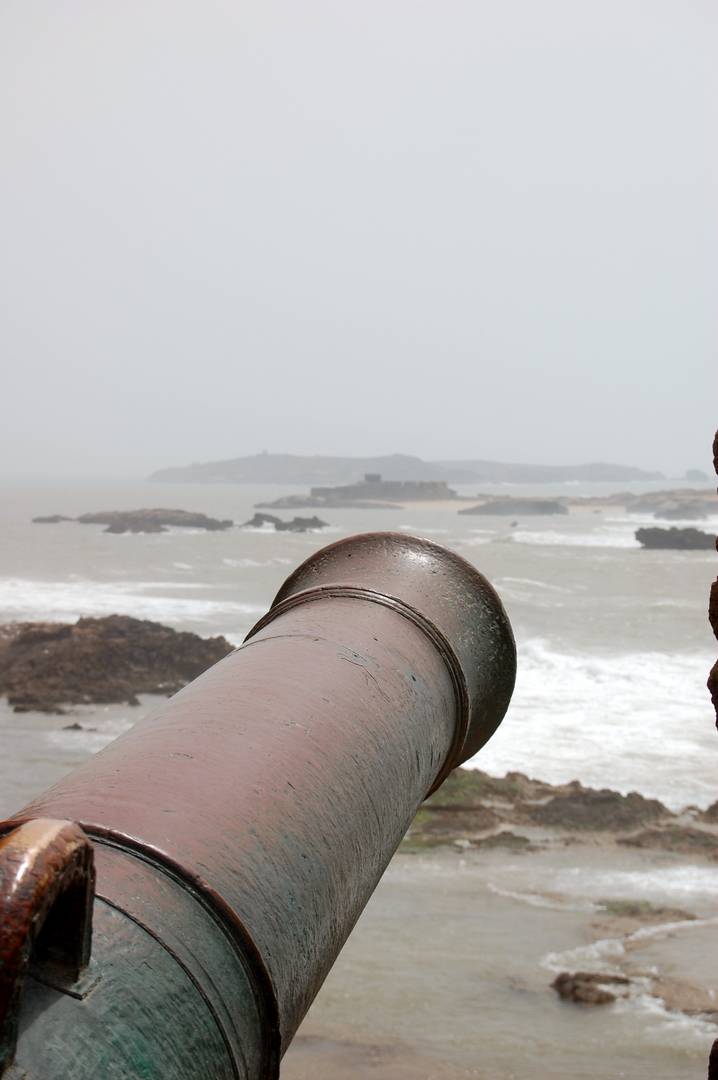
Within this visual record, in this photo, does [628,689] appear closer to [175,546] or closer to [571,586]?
[571,586]

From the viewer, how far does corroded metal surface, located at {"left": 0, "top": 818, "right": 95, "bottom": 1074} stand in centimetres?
127

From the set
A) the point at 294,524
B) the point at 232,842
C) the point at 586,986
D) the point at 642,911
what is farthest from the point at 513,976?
the point at 294,524

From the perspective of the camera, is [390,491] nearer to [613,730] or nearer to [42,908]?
[613,730]

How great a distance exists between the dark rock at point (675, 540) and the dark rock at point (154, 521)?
26454 mm

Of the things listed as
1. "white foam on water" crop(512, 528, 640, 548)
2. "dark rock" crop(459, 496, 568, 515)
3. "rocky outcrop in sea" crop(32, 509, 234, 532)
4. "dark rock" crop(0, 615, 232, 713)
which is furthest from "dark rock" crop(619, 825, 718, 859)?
"dark rock" crop(459, 496, 568, 515)

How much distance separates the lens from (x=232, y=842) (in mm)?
1861

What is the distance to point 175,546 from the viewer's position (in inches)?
2141

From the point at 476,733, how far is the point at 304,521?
68.6m

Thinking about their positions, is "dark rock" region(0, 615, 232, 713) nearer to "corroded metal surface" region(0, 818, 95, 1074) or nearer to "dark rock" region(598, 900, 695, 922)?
"dark rock" region(598, 900, 695, 922)

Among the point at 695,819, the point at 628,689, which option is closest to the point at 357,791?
the point at 695,819

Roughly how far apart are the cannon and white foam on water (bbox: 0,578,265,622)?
886 inches

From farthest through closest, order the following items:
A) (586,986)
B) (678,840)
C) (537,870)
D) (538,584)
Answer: (538,584) < (678,840) < (537,870) < (586,986)

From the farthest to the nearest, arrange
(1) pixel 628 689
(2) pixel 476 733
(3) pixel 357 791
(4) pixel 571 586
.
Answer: (4) pixel 571 586 < (1) pixel 628 689 < (2) pixel 476 733 < (3) pixel 357 791

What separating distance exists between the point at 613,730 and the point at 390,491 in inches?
4130
